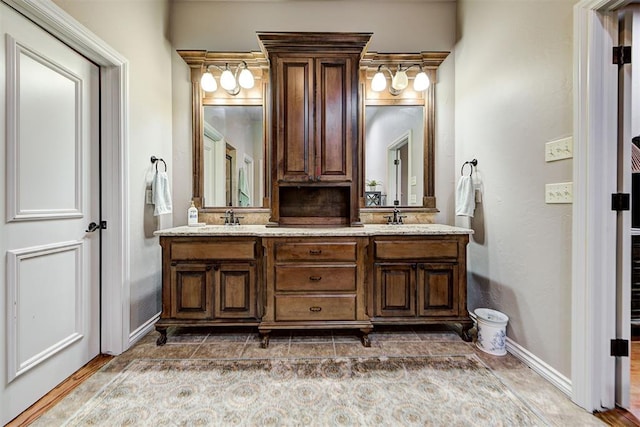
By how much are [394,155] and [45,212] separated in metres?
2.62

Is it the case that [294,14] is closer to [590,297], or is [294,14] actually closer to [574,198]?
[574,198]

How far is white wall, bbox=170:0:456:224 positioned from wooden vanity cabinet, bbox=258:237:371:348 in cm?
123

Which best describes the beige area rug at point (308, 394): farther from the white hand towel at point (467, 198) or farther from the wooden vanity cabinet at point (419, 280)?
the white hand towel at point (467, 198)

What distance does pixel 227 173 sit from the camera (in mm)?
2719

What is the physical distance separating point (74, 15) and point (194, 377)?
7.51 ft

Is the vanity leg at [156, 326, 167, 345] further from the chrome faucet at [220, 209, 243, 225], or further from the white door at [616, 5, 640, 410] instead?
the white door at [616, 5, 640, 410]

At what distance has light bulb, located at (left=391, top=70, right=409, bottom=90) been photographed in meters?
2.66

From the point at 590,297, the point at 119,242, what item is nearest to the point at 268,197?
the point at 119,242

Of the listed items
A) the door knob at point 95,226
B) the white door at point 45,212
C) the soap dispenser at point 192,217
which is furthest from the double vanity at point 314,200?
the white door at point 45,212

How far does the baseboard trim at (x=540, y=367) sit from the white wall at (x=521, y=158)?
0.04 metres

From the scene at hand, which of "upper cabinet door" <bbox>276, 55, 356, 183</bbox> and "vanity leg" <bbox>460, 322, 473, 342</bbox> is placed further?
"upper cabinet door" <bbox>276, 55, 356, 183</bbox>

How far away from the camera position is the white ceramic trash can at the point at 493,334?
1991 mm

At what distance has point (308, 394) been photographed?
1.57 meters

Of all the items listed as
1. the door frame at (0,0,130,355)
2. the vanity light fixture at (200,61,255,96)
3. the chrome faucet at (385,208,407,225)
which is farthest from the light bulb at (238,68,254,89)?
the chrome faucet at (385,208,407,225)
